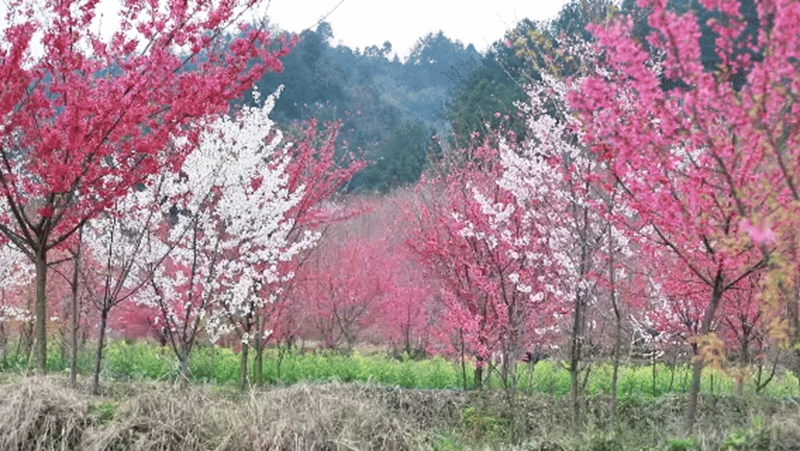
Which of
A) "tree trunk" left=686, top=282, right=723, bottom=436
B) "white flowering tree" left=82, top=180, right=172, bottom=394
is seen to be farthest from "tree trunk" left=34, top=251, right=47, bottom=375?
"tree trunk" left=686, top=282, right=723, bottom=436

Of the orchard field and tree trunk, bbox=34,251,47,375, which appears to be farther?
tree trunk, bbox=34,251,47,375

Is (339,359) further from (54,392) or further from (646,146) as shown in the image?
(646,146)

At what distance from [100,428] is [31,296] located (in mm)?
9433

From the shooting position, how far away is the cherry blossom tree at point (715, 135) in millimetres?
3939

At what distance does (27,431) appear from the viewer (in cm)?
520

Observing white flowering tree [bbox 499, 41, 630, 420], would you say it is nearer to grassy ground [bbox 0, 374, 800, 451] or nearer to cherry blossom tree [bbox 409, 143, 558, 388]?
cherry blossom tree [bbox 409, 143, 558, 388]

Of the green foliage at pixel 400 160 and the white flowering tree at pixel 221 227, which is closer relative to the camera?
the white flowering tree at pixel 221 227

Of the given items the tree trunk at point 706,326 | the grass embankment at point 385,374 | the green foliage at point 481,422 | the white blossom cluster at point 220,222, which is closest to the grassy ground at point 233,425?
the tree trunk at point 706,326

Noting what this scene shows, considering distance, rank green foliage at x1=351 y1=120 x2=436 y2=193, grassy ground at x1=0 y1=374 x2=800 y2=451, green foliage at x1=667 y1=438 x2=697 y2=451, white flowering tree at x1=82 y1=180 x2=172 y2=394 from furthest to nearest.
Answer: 1. green foliage at x1=351 y1=120 x2=436 y2=193
2. white flowering tree at x1=82 y1=180 x2=172 y2=394
3. grassy ground at x1=0 y1=374 x2=800 y2=451
4. green foliage at x1=667 y1=438 x2=697 y2=451

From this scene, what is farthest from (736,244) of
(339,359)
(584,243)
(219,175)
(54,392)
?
(339,359)

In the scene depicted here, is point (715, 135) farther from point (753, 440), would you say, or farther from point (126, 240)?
point (126, 240)

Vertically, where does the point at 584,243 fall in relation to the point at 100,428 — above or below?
above

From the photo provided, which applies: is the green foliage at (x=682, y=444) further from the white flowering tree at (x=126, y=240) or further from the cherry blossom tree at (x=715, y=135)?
the white flowering tree at (x=126, y=240)

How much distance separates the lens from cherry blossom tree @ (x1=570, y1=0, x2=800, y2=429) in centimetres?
394
